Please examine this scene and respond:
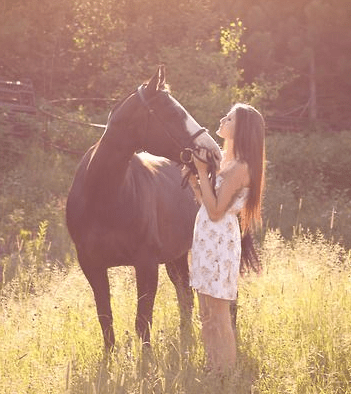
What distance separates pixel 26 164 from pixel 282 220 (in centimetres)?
594

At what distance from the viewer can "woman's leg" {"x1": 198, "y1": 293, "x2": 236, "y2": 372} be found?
4.94m

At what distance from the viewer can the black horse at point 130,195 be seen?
16.5ft

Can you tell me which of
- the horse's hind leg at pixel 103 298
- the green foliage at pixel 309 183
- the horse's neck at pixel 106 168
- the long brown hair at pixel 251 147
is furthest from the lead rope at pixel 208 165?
the green foliage at pixel 309 183

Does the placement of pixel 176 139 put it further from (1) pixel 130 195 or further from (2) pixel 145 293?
(2) pixel 145 293

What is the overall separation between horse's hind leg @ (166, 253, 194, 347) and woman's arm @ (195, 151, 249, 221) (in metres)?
1.27

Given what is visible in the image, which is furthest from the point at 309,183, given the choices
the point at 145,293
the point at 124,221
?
the point at 124,221

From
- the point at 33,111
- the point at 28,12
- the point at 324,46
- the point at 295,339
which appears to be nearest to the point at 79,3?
the point at 28,12

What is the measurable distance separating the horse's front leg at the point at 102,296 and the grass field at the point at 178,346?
13 centimetres

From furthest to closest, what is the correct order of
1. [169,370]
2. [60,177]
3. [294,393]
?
[60,177]
[169,370]
[294,393]

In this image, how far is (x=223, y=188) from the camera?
191 inches

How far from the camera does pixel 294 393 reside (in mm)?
4324

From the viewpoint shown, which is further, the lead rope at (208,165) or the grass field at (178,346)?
the lead rope at (208,165)

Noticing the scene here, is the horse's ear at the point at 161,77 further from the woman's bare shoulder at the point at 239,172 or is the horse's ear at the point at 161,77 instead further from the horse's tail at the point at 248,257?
the horse's tail at the point at 248,257

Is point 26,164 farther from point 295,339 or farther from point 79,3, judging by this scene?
point 295,339
